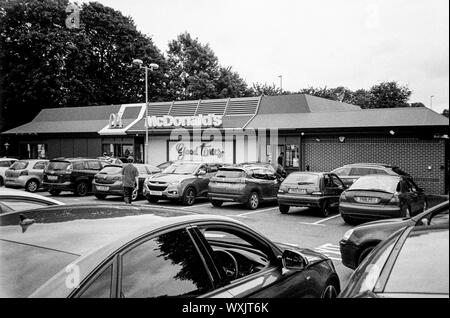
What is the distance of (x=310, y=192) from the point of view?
43.5 feet

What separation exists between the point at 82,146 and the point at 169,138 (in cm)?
846

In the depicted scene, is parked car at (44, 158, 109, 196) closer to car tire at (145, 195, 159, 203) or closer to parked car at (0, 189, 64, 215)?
car tire at (145, 195, 159, 203)

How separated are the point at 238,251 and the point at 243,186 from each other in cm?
1100

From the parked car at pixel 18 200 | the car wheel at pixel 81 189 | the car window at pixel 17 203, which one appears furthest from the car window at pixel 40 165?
the car window at pixel 17 203

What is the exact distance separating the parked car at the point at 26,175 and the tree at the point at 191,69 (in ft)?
103

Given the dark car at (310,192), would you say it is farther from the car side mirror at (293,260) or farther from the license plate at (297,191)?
the car side mirror at (293,260)

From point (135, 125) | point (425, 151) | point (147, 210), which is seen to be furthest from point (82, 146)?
point (147, 210)

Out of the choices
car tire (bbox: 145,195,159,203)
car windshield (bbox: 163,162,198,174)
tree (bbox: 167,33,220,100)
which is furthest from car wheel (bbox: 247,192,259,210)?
tree (bbox: 167,33,220,100)

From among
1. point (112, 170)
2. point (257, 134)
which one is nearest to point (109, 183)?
point (112, 170)

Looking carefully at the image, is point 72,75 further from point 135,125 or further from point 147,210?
point 147,210

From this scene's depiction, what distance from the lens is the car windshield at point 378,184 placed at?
1082 cm

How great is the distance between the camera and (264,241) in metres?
3.58

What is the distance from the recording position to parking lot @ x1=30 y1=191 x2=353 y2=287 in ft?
29.2

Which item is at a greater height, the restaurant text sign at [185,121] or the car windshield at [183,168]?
the restaurant text sign at [185,121]
